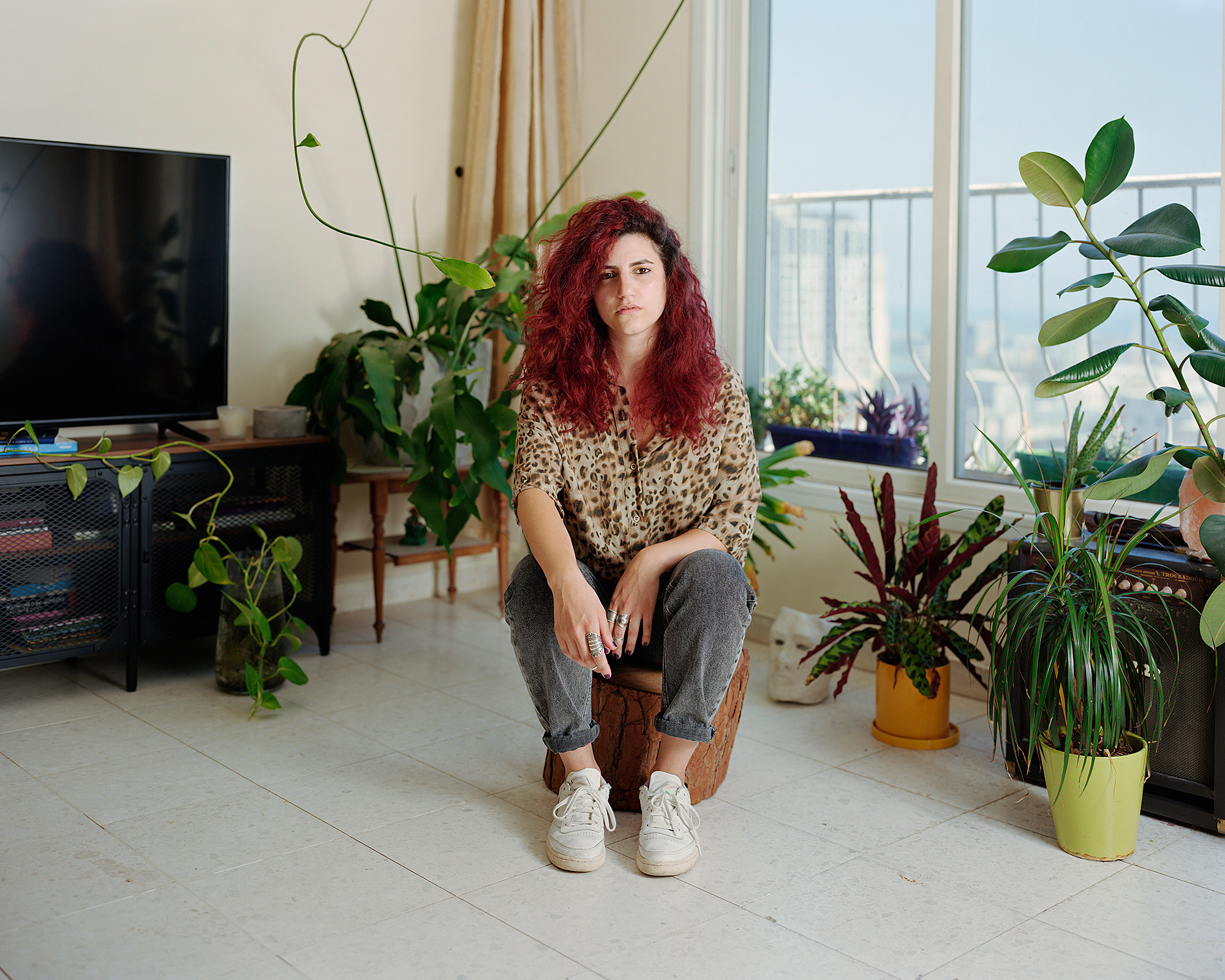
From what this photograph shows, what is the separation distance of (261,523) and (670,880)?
1544 millimetres

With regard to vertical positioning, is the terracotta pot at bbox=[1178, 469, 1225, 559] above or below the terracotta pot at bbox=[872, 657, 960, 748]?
above

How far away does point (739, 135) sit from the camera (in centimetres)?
326

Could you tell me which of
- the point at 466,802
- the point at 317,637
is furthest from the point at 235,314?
the point at 466,802

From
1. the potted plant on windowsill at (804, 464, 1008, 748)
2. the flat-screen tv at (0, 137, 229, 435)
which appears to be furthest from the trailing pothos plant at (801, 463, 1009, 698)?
the flat-screen tv at (0, 137, 229, 435)

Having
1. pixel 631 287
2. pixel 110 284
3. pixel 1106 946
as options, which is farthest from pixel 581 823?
pixel 110 284

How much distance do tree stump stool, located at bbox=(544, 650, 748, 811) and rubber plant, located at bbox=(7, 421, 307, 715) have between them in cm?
88

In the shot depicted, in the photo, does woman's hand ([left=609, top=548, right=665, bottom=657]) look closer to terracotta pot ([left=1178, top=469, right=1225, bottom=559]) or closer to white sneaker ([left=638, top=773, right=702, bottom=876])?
white sneaker ([left=638, top=773, right=702, bottom=876])

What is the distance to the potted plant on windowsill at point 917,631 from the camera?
2334 mm

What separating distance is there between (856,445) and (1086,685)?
1411 mm

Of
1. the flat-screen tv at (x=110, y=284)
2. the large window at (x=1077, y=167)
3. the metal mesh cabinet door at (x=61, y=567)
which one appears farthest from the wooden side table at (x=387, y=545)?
the large window at (x=1077, y=167)

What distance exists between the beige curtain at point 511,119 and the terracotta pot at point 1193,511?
201cm

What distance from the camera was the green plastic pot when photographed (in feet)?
5.90

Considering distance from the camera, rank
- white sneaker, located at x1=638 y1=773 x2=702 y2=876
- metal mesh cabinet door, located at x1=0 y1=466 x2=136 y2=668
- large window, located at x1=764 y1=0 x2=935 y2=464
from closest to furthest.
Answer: white sneaker, located at x1=638 y1=773 x2=702 y2=876, metal mesh cabinet door, located at x1=0 y1=466 x2=136 y2=668, large window, located at x1=764 y1=0 x2=935 y2=464

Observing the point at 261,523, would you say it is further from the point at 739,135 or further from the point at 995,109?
the point at 995,109
